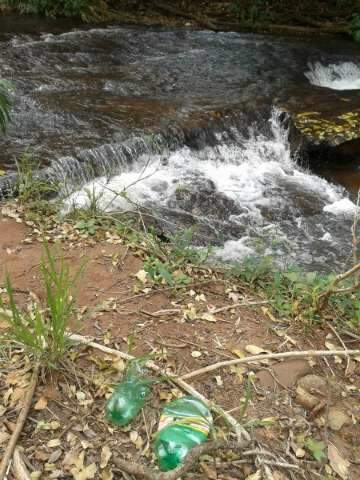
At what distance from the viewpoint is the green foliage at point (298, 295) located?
11.2 feet

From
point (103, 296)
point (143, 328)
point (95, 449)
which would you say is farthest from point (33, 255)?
point (95, 449)

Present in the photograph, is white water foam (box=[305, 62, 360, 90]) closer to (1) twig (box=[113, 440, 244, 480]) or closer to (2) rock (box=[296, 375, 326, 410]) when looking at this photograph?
(2) rock (box=[296, 375, 326, 410])

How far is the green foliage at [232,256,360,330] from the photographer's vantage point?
342 centimetres

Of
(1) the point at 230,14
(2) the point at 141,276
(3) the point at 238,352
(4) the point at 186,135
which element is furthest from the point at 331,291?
(1) the point at 230,14

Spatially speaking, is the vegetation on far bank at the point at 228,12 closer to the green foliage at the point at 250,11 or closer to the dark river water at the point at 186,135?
the green foliage at the point at 250,11

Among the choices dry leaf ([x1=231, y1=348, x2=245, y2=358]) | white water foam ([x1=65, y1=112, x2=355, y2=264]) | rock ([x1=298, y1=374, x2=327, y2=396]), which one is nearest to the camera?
rock ([x1=298, y1=374, x2=327, y2=396])

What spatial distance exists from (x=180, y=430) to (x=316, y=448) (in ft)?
2.33

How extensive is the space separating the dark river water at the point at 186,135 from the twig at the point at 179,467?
7.70ft

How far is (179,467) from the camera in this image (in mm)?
2004

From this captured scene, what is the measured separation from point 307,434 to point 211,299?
121cm

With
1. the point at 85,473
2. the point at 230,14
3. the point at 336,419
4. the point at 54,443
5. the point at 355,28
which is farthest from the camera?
the point at 230,14

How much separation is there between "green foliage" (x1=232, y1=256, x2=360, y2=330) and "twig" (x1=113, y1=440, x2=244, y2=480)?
1363 millimetres

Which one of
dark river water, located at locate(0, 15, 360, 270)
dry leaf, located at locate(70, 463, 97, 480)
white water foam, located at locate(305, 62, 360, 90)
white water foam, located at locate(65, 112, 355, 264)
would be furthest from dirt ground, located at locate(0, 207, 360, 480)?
white water foam, located at locate(305, 62, 360, 90)

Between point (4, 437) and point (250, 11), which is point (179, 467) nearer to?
point (4, 437)
